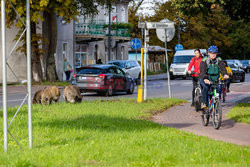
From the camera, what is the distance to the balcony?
39906 millimetres

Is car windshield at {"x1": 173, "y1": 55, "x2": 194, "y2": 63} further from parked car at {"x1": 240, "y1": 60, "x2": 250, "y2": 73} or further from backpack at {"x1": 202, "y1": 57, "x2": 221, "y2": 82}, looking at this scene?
backpack at {"x1": 202, "y1": 57, "x2": 221, "y2": 82}

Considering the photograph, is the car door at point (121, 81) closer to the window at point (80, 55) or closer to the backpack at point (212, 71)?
the backpack at point (212, 71)

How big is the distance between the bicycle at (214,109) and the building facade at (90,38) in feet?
77.6

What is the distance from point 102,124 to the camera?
32.9 feet

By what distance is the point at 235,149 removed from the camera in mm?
7512

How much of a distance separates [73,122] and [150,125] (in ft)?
5.39

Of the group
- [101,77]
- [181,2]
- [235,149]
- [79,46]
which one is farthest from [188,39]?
[235,149]

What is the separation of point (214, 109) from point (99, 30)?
32125 millimetres

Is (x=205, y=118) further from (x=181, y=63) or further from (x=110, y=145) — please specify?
(x=181, y=63)

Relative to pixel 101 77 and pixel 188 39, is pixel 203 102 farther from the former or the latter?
pixel 188 39

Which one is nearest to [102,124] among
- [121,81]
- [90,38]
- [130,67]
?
[121,81]

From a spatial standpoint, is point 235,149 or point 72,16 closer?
point 235,149

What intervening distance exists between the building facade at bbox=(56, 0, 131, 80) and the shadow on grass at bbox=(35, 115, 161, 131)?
2337 centimetres

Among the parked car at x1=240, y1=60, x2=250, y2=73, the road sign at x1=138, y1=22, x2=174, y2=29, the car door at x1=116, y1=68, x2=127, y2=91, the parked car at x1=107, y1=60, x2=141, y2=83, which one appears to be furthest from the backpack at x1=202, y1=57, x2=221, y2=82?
the parked car at x1=240, y1=60, x2=250, y2=73
